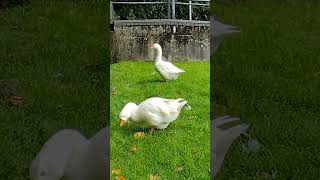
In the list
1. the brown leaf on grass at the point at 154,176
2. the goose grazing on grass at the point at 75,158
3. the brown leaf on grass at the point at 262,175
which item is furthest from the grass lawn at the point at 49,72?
the brown leaf on grass at the point at 262,175

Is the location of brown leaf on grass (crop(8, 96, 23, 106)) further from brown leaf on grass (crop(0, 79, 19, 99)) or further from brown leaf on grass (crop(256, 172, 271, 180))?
brown leaf on grass (crop(256, 172, 271, 180))

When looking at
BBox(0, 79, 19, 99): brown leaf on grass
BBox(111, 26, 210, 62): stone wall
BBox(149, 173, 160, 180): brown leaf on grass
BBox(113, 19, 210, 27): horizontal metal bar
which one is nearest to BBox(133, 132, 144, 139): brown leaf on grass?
BBox(149, 173, 160, 180): brown leaf on grass

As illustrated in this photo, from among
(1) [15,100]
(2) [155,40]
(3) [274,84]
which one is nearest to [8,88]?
(1) [15,100]

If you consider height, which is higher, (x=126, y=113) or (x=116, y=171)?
(x=126, y=113)

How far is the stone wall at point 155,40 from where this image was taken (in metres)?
3.96

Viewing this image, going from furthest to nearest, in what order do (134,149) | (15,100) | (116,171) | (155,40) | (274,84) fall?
(155,40)
(274,84)
(15,100)
(134,149)
(116,171)

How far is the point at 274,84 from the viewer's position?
3.68 meters

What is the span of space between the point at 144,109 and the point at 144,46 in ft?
5.34

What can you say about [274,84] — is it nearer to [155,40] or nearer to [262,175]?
[155,40]

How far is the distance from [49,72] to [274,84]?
4.57 ft

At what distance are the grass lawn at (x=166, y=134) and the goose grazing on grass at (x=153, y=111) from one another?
0.10 m

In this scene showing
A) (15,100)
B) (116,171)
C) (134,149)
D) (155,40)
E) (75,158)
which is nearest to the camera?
(75,158)

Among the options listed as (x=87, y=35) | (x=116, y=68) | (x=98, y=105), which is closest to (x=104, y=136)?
(x=98, y=105)

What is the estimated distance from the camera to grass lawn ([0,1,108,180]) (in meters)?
2.65
